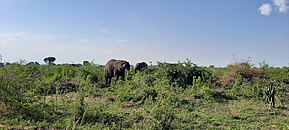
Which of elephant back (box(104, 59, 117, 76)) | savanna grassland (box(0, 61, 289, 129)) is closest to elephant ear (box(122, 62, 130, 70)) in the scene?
elephant back (box(104, 59, 117, 76))

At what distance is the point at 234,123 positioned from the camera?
7.76 m

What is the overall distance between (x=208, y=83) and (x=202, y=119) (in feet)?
20.3

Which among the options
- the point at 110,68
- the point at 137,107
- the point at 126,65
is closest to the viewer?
the point at 137,107

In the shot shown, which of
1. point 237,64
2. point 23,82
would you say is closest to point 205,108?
point 23,82

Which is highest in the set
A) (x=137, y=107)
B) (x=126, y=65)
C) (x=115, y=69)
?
(x=126, y=65)

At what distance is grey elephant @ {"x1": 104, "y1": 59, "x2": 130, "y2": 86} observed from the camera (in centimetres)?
1564

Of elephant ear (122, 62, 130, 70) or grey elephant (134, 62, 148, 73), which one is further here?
grey elephant (134, 62, 148, 73)

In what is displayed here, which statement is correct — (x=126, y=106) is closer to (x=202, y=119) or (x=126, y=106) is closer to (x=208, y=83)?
(x=202, y=119)

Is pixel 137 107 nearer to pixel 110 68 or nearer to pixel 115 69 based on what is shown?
pixel 115 69

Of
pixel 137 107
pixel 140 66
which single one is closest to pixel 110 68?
pixel 140 66

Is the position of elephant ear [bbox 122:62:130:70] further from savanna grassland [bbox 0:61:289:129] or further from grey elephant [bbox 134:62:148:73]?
savanna grassland [bbox 0:61:289:129]

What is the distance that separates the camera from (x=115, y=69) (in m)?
15.8

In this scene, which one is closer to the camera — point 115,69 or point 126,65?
point 126,65

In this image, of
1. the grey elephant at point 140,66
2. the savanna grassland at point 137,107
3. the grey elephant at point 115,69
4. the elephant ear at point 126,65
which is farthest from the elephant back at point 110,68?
the savanna grassland at point 137,107
